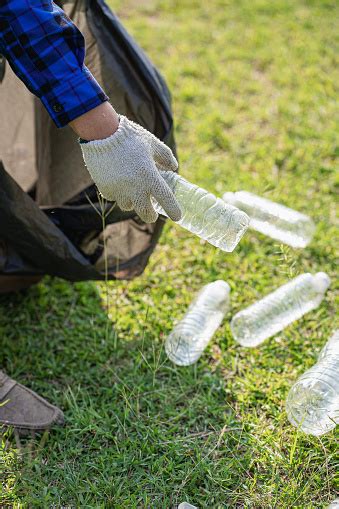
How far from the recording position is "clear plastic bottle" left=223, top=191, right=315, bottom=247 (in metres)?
2.94

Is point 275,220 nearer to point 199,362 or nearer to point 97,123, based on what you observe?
point 199,362

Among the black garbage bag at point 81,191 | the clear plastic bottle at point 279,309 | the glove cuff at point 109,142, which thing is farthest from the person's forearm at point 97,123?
the clear plastic bottle at point 279,309

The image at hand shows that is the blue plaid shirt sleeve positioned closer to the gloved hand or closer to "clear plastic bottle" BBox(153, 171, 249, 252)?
the gloved hand

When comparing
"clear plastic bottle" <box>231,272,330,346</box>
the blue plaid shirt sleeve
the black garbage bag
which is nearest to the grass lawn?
"clear plastic bottle" <box>231,272,330,346</box>

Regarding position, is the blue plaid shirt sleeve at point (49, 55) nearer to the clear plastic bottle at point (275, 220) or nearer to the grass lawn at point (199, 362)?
the grass lawn at point (199, 362)

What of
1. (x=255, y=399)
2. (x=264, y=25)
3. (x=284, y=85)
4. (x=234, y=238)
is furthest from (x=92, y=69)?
(x=264, y=25)

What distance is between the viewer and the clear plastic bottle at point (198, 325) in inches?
92.9

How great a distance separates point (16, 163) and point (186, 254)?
87cm

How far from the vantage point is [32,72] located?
5.53ft

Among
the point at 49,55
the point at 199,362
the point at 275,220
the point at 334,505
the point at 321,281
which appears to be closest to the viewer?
the point at 49,55

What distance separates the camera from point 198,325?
2463mm

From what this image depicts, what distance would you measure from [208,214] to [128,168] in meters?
0.48

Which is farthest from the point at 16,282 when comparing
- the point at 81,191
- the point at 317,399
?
the point at 317,399

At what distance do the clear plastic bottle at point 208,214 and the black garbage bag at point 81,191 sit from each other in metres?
0.25
